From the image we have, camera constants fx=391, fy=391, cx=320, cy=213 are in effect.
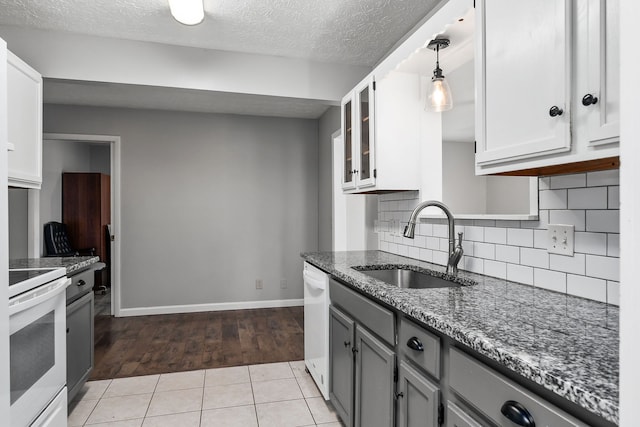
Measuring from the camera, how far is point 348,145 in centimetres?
293

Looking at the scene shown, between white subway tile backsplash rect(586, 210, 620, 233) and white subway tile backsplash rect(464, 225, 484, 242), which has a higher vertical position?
white subway tile backsplash rect(586, 210, 620, 233)

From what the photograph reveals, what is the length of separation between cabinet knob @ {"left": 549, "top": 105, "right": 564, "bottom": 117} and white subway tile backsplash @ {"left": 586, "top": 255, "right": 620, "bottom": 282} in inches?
20.8

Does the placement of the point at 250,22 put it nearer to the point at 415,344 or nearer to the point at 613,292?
the point at 415,344

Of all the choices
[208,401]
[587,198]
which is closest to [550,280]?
[587,198]

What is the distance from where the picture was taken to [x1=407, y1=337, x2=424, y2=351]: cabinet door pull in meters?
1.27

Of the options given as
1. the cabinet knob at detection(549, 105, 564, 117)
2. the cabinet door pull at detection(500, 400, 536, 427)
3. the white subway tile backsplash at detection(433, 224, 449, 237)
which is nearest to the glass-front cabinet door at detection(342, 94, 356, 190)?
the white subway tile backsplash at detection(433, 224, 449, 237)

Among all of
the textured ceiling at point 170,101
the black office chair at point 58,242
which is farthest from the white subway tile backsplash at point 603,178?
the black office chair at point 58,242

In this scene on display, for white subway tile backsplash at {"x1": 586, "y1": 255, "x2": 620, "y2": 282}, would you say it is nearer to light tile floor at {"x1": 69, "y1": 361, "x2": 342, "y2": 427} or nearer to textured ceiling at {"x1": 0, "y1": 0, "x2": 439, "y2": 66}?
light tile floor at {"x1": 69, "y1": 361, "x2": 342, "y2": 427}

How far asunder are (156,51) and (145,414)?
2412mm

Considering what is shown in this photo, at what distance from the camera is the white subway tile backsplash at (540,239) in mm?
1514

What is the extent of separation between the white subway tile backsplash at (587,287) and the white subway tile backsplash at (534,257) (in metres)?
0.12

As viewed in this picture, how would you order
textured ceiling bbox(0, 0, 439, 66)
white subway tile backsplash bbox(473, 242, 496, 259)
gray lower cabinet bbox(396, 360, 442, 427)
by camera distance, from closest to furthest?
1. gray lower cabinet bbox(396, 360, 442, 427)
2. white subway tile backsplash bbox(473, 242, 496, 259)
3. textured ceiling bbox(0, 0, 439, 66)

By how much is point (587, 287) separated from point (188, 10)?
7.69 ft

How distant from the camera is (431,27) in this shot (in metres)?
1.94
